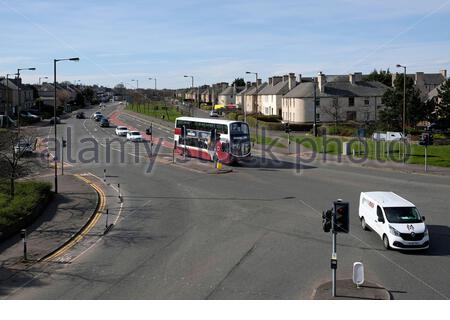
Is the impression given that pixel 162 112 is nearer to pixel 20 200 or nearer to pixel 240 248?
pixel 20 200

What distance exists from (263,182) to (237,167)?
26.2 ft

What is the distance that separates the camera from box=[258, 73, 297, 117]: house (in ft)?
325

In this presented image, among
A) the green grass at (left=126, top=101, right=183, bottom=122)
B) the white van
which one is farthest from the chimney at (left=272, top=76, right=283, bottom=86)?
the white van

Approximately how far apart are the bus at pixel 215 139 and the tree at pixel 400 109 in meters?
28.3

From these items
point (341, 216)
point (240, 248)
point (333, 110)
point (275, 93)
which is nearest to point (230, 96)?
point (275, 93)

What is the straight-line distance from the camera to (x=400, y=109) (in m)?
64.7

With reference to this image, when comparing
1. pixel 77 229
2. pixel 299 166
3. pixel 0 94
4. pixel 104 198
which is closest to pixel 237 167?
pixel 299 166

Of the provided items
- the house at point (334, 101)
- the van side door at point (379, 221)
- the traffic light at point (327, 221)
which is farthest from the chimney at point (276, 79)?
the traffic light at point (327, 221)

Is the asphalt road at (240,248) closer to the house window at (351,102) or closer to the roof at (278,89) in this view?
the house window at (351,102)

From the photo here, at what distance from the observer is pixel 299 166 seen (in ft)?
138

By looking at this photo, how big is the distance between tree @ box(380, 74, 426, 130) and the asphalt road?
31597 mm

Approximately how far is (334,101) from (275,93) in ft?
60.4

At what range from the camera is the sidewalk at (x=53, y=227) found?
740 inches

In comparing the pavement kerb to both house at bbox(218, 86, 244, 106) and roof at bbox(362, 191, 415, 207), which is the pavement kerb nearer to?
roof at bbox(362, 191, 415, 207)
